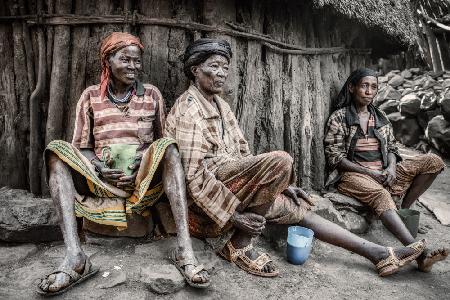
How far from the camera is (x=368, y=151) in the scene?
3773mm

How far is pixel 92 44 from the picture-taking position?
2.89m

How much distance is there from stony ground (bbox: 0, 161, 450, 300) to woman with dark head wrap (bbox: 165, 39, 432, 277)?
0.42ft

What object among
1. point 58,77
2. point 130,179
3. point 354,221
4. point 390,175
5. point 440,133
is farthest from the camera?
point 440,133

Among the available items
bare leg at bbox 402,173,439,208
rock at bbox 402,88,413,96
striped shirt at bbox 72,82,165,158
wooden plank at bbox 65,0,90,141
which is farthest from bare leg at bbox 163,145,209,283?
rock at bbox 402,88,413,96

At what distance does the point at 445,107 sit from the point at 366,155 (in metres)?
4.45

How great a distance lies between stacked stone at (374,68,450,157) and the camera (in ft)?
24.1

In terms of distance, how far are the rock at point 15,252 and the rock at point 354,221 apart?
99.1 inches

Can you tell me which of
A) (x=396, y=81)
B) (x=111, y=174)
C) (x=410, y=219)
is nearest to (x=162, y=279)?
(x=111, y=174)

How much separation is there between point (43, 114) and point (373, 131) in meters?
3.01

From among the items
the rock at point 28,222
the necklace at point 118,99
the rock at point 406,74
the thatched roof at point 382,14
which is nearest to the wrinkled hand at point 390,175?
the thatched roof at point 382,14

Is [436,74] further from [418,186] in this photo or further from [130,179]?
[130,179]

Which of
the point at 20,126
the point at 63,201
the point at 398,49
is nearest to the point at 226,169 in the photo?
the point at 63,201

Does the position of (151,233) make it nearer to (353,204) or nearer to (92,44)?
(92,44)

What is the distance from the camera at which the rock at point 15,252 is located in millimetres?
2444
